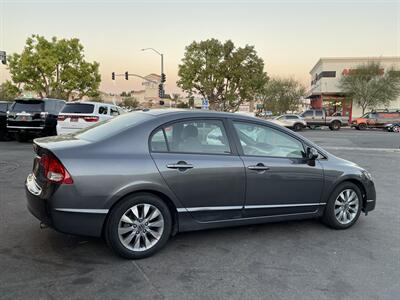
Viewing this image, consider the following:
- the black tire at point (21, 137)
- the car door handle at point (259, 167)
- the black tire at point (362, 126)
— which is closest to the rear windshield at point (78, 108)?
the black tire at point (21, 137)

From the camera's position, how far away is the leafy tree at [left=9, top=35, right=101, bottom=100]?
38688 mm

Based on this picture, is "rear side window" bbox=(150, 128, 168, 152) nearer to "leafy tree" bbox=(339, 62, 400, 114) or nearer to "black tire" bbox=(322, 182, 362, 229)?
"black tire" bbox=(322, 182, 362, 229)

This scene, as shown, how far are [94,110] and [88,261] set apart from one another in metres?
10.6

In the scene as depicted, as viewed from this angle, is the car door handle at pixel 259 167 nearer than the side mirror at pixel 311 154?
Yes

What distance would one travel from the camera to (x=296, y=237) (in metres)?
4.29

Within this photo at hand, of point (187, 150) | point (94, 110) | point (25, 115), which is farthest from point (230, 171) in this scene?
point (25, 115)

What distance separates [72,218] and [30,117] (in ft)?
37.2

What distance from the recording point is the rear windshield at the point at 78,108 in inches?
504

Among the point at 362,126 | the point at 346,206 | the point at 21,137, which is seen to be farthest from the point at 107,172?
the point at 362,126

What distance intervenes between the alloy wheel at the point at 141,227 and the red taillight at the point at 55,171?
0.68 meters

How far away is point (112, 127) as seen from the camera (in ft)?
12.6

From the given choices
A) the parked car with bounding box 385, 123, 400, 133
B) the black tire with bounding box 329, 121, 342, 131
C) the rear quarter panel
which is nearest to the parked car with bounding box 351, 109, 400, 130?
the parked car with bounding box 385, 123, 400, 133

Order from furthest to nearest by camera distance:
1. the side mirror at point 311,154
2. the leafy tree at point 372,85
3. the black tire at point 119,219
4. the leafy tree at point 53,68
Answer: the leafy tree at point 372,85 < the leafy tree at point 53,68 < the side mirror at point 311,154 < the black tire at point 119,219

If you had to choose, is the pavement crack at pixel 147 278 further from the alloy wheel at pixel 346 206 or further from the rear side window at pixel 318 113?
the rear side window at pixel 318 113
